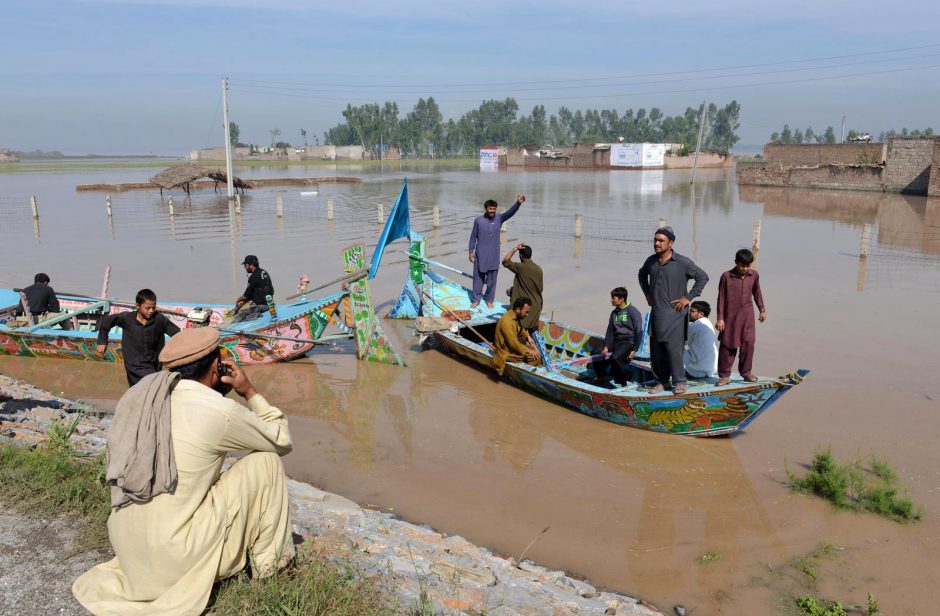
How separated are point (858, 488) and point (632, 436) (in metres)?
2.08

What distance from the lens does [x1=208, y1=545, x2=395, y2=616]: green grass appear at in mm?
3254

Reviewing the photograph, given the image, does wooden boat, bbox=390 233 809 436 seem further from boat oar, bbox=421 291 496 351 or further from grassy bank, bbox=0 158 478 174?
grassy bank, bbox=0 158 478 174

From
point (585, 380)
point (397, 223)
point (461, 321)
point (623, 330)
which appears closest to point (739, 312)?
point (623, 330)

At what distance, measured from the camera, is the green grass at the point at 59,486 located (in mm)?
4266

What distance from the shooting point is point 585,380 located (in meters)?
8.61

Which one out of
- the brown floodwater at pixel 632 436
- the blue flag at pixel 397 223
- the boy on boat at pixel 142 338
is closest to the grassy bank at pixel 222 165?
the brown floodwater at pixel 632 436

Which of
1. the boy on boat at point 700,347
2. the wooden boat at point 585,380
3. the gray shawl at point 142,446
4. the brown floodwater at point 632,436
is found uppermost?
the gray shawl at point 142,446

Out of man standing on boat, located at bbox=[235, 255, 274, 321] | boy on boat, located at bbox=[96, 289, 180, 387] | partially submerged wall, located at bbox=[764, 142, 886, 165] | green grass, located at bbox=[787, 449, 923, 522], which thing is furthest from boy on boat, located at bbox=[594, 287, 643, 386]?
partially submerged wall, located at bbox=[764, 142, 886, 165]

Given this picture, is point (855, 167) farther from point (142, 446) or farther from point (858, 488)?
point (142, 446)

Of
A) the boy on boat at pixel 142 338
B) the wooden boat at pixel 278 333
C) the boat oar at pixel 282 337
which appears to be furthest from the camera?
the wooden boat at pixel 278 333

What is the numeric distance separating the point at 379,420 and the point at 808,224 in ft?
69.4

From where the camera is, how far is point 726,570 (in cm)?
515

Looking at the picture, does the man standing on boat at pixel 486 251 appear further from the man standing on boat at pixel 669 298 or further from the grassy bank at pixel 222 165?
the grassy bank at pixel 222 165

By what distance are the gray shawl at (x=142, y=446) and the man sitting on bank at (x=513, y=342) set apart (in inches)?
225
